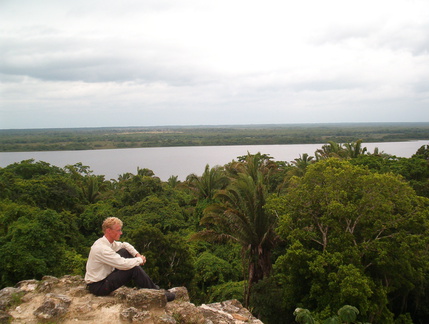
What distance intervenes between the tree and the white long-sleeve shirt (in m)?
4.71

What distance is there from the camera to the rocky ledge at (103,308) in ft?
14.9

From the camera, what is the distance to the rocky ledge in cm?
454

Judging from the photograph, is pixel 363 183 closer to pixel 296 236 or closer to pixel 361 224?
pixel 361 224

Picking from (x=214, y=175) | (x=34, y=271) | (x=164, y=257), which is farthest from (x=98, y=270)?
(x=214, y=175)

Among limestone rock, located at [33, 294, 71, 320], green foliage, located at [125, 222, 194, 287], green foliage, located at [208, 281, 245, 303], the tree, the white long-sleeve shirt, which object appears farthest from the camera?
green foliage, located at [208, 281, 245, 303]

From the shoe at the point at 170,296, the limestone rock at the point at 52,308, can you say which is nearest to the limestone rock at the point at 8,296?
the limestone rock at the point at 52,308

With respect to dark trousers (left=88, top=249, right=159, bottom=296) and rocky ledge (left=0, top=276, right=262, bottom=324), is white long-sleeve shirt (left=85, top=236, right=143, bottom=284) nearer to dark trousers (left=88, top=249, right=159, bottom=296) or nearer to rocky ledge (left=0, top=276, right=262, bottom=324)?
dark trousers (left=88, top=249, right=159, bottom=296)

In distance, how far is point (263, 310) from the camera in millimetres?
9789

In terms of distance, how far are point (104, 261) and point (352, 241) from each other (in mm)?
6383

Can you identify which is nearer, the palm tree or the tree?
the tree

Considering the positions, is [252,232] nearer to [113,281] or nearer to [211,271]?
[211,271]

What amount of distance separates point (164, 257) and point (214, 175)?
1032 centimetres

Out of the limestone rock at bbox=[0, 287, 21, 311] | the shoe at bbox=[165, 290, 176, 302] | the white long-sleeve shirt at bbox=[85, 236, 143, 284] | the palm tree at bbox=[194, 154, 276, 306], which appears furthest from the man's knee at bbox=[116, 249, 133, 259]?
the palm tree at bbox=[194, 154, 276, 306]

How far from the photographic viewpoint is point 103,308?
189 inches
